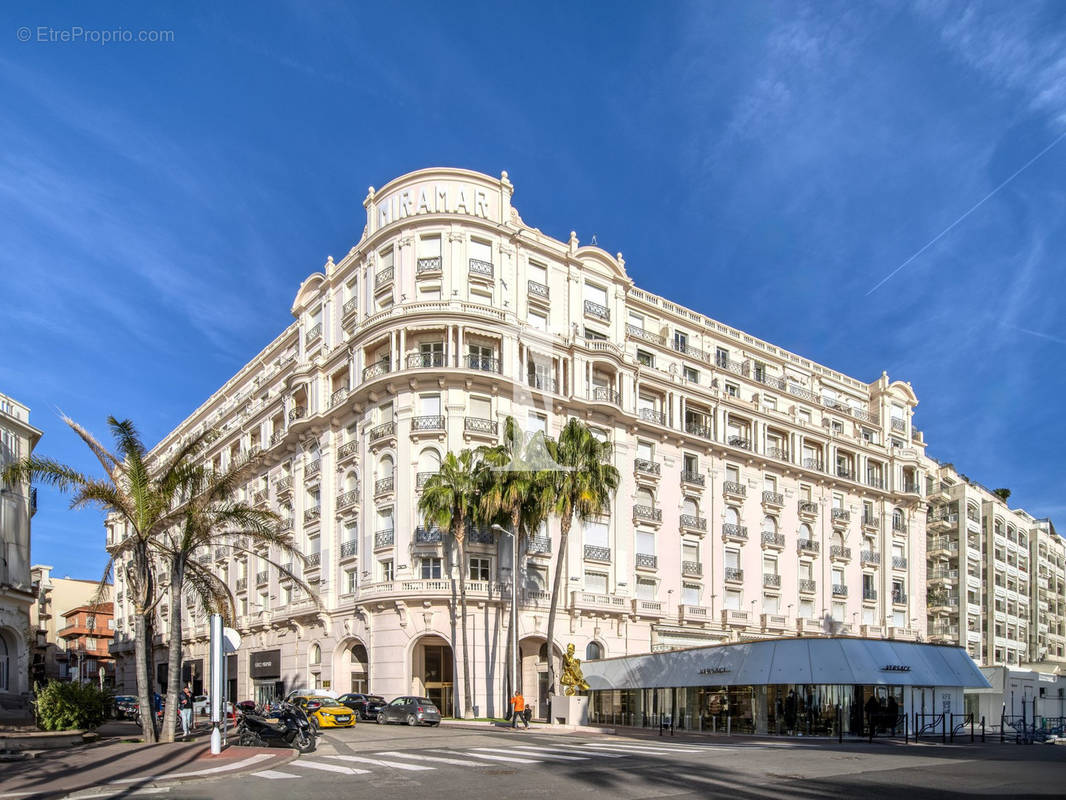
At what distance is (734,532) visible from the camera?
57062mm

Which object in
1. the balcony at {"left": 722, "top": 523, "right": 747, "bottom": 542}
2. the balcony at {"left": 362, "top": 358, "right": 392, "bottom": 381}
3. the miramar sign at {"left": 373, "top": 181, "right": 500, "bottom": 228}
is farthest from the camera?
the balcony at {"left": 722, "top": 523, "right": 747, "bottom": 542}

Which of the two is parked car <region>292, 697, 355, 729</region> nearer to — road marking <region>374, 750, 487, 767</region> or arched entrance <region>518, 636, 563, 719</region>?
road marking <region>374, 750, 487, 767</region>

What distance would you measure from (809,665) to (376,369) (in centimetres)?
2644

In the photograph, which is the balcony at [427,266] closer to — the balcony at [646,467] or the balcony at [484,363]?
the balcony at [484,363]

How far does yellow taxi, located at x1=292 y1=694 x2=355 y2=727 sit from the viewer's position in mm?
34094

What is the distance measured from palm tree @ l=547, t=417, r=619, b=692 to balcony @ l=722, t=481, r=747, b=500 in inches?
731

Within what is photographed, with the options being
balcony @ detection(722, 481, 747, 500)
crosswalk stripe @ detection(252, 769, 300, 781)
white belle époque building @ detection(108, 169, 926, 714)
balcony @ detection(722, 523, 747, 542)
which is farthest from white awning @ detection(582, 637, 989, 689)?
crosswalk stripe @ detection(252, 769, 300, 781)

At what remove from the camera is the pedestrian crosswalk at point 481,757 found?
778 inches

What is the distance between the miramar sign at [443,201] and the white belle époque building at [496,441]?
0.12 meters

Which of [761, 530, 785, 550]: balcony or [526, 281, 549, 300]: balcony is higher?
[526, 281, 549, 300]: balcony

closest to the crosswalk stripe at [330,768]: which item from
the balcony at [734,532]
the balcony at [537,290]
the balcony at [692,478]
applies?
the balcony at [537,290]

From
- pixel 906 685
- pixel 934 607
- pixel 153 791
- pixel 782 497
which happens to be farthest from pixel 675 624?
pixel 153 791

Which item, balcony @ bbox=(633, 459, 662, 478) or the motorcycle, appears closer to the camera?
the motorcycle

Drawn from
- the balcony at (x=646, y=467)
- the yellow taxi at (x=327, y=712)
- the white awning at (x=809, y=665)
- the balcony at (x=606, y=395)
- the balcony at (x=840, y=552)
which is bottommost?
the yellow taxi at (x=327, y=712)
